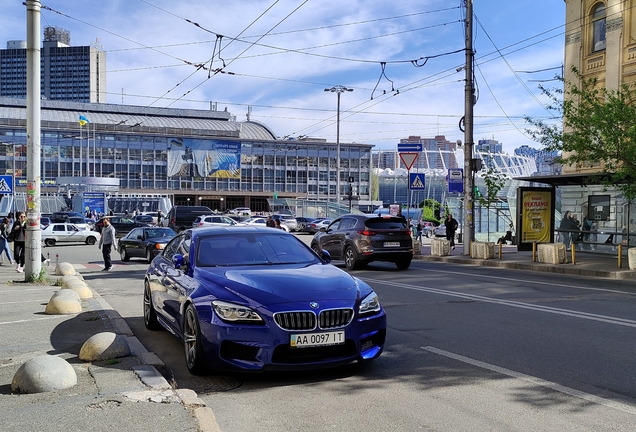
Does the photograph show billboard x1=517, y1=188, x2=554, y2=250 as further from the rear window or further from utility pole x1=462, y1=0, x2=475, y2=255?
the rear window

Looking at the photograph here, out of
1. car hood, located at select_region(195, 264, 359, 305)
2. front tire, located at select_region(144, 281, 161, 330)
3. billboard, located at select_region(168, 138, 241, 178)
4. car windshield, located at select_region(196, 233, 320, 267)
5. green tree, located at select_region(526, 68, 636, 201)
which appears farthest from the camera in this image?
billboard, located at select_region(168, 138, 241, 178)

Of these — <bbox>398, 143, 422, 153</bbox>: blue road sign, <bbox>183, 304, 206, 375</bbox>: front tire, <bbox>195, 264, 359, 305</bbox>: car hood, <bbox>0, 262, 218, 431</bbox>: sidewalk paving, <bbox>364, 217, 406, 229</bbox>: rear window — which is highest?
<bbox>398, 143, 422, 153</bbox>: blue road sign

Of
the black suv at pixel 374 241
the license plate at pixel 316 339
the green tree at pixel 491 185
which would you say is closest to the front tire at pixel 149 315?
the license plate at pixel 316 339

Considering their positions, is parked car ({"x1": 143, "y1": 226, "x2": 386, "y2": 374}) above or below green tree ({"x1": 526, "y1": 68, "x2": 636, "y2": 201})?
below

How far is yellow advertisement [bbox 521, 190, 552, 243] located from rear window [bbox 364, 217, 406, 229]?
7106mm

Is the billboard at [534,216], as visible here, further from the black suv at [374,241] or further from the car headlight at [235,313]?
the car headlight at [235,313]

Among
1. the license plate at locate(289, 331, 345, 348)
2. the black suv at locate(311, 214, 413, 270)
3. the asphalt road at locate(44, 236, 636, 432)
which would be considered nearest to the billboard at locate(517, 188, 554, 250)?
the black suv at locate(311, 214, 413, 270)

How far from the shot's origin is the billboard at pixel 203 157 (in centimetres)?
9362

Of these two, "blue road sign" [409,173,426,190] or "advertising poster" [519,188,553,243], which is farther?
"blue road sign" [409,173,426,190]

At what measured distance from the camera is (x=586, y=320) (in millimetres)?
9055

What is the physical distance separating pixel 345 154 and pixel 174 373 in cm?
10653

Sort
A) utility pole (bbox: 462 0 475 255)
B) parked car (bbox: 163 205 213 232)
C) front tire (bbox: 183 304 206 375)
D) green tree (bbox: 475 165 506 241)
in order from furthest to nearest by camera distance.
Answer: parked car (bbox: 163 205 213 232) → green tree (bbox: 475 165 506 241) → utility pole (bbox: 462 0 475 255) → front tire (bbox: 183 304 206 375)

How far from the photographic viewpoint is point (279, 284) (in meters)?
5.95

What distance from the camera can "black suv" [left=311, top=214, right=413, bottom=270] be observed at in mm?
17469
